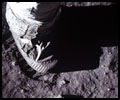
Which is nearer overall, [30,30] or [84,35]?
[30,30]

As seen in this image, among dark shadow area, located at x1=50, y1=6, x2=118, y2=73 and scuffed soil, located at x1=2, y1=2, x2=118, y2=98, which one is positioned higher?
dark shadow area, located at x1=50, y1=6, x2=118, y2=73

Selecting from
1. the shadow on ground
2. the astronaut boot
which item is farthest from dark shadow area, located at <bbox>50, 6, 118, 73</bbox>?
the astronaut boot

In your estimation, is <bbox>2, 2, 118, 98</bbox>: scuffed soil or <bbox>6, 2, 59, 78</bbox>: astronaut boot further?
<bbox>2, 2, 118, 98</bbox>: scuffed soil

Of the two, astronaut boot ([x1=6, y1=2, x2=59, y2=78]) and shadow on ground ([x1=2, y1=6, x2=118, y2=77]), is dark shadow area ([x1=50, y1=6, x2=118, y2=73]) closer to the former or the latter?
shadow on ground ([x1=2, y1=6, x2=118, y2=77])

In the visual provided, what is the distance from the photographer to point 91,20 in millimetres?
1656

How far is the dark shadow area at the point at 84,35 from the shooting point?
1.55 metres

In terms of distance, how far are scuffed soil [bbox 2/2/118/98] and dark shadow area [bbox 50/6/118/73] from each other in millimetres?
48

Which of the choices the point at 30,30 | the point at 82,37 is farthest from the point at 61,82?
the point at 30,30

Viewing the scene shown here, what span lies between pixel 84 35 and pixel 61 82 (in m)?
0.37

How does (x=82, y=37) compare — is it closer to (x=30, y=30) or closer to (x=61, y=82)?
(x=61, y=82)

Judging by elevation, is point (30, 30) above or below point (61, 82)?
above

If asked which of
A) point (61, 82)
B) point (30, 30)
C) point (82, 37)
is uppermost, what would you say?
point (30, 30)

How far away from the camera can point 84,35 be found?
1.61 meters

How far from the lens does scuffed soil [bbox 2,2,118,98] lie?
4.91ft
